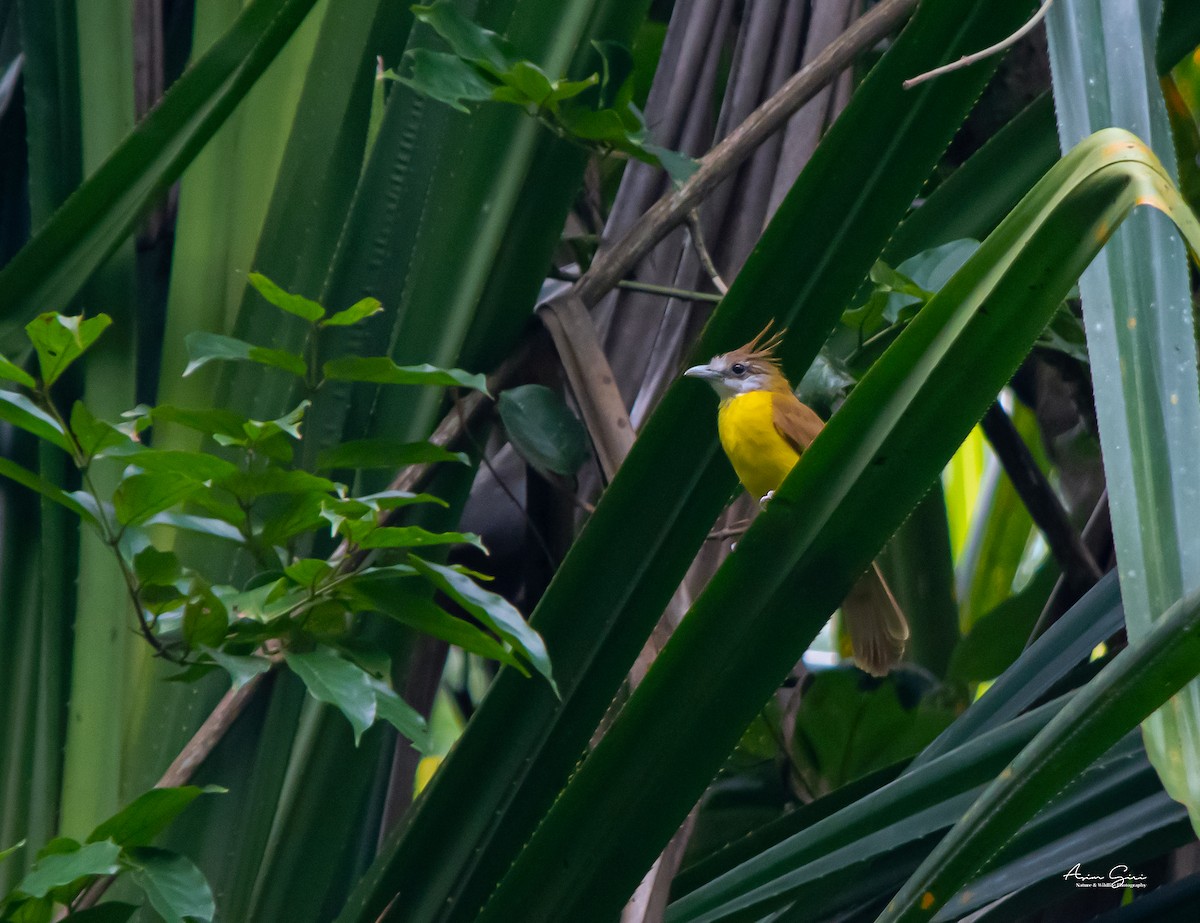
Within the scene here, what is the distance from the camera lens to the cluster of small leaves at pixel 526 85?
156 cm

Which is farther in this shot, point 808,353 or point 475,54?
point 475,54

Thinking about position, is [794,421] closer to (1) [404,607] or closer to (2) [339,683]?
(1) [404,607]

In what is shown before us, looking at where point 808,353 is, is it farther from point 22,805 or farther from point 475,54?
point 22,805

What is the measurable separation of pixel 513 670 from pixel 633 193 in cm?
108

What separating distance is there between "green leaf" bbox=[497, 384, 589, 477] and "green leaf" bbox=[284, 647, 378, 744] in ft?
1.77

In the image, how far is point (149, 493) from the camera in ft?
3.95

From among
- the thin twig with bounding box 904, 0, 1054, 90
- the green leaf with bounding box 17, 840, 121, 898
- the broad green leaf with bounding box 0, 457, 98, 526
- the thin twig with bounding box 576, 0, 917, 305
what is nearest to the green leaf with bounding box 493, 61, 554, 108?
the thin twig with bounding box 576, 0, 917, 305

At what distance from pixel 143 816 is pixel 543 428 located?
0.79m

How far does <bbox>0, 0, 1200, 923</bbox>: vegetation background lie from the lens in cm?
74

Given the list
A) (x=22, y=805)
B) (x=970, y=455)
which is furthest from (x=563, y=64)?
(x=970, y=455)

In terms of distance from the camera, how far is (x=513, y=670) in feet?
4.22
